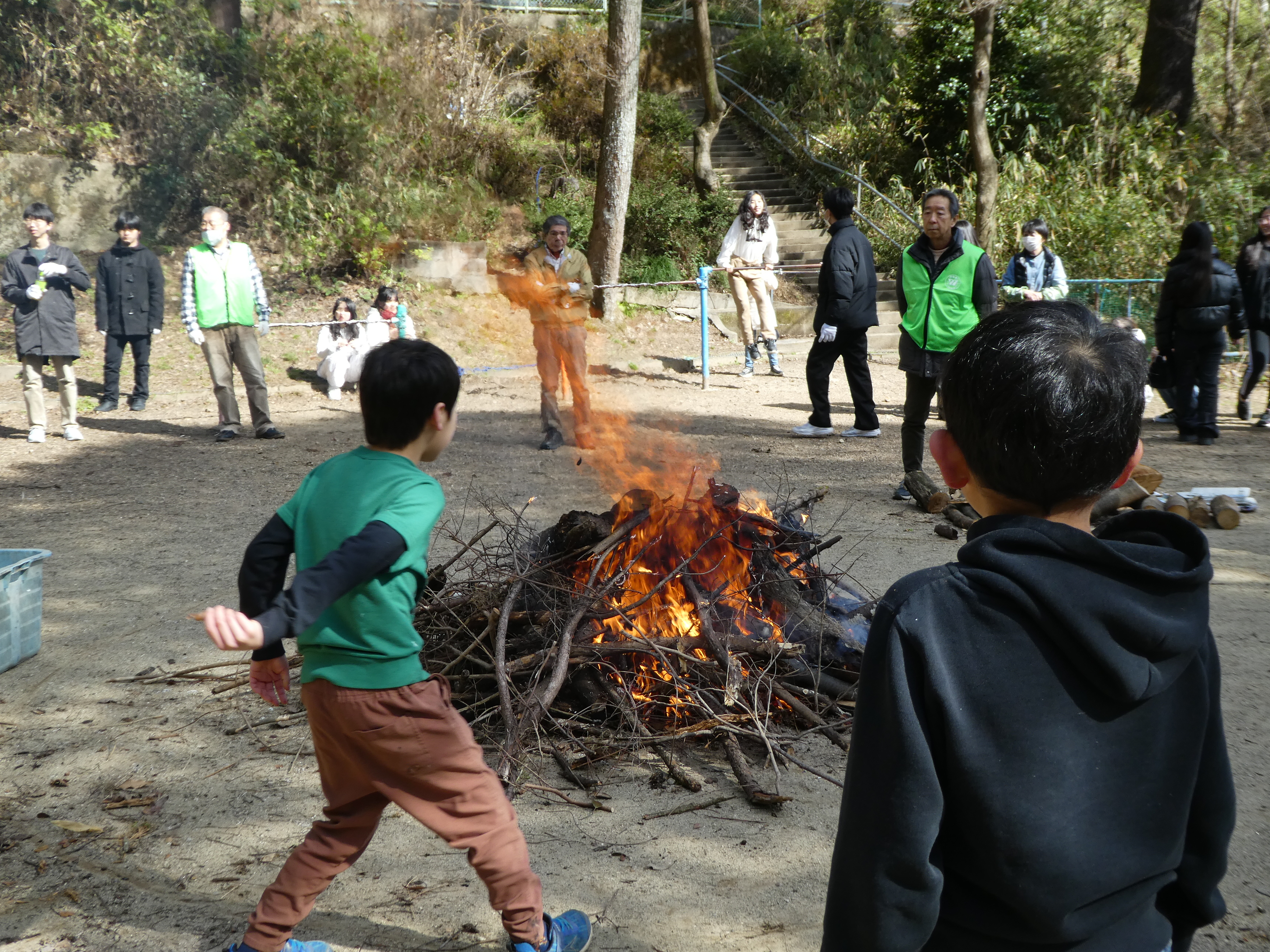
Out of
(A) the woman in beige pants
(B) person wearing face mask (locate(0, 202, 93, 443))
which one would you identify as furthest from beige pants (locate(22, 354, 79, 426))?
(A) the woman in beige pants

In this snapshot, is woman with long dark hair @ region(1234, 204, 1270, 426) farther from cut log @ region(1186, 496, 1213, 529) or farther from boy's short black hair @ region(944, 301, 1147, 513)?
boy's short black hair @ region(944, 301, 1147, 513)

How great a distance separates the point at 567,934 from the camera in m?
2.60

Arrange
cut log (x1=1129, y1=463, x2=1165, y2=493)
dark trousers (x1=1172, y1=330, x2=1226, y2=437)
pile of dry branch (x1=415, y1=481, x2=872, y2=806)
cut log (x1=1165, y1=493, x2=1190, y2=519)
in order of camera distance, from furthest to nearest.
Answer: dark trousers (x1=1172, y1=330, x2=1226, y2=437) < cut log (x1=1129, y1=463, x2=1165, y2=493) < cut log (x1=1165, y1=493, x2=1190, y2=519) < pile of dry branch (x1=415, y1=481, x2=872, y2=806)

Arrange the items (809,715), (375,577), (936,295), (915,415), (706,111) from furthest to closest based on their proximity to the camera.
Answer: (706,111) < (915,415) < (936,295) < (809,715) < (375,577)

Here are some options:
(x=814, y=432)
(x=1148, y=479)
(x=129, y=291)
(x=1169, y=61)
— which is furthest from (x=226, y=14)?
(x=1148, y=479)

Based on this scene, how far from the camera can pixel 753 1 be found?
85.9ft

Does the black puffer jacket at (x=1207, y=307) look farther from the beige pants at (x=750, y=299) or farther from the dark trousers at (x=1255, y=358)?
the beige pants at (x=750, y=299)

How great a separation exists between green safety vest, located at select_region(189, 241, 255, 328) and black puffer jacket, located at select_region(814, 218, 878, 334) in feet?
17.0

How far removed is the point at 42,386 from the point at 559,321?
4.92 meters

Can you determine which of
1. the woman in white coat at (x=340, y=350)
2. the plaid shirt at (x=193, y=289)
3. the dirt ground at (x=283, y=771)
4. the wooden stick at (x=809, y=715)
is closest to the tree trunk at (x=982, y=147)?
the dirt ground at (x=283, y=771)

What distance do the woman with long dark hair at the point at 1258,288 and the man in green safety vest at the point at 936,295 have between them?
12.4ft

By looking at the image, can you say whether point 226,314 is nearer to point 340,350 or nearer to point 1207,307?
point 340,350

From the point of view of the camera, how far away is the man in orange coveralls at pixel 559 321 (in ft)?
29.0

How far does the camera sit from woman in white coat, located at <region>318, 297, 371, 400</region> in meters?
12.1
